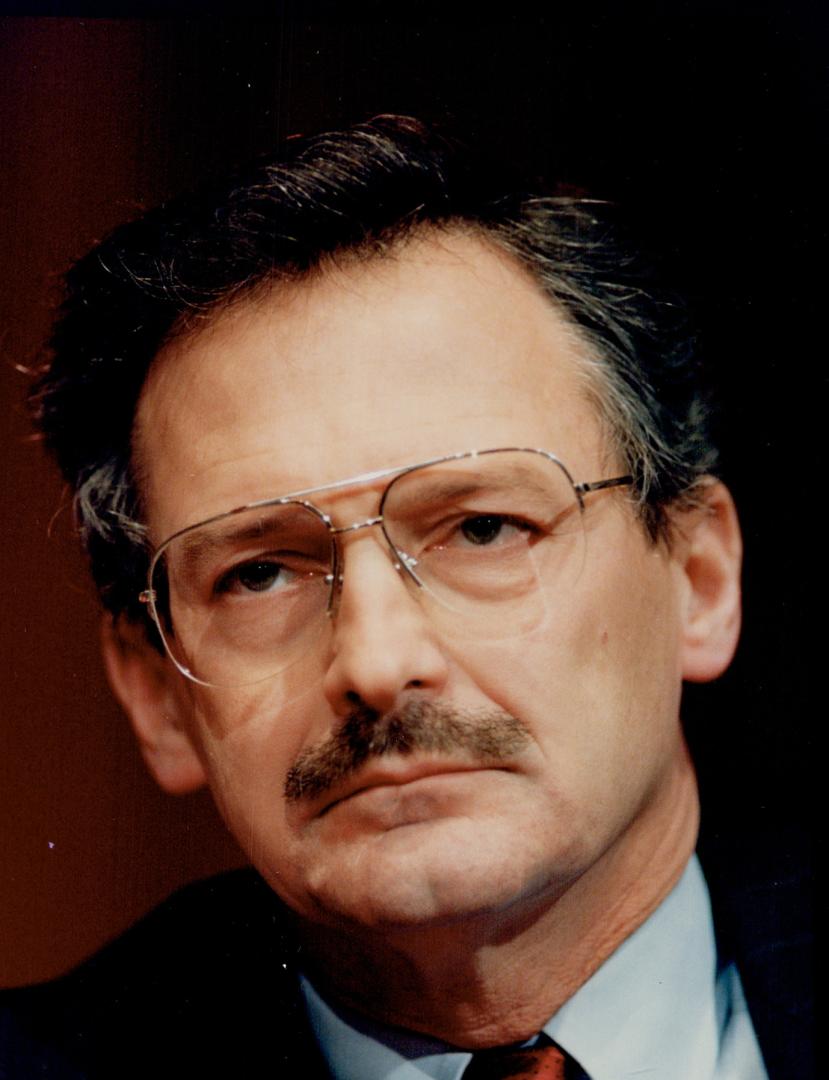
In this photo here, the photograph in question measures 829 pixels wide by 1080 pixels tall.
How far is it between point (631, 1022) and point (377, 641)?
1.49 ft

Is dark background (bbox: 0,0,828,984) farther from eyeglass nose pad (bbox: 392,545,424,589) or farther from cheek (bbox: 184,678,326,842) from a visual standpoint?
eyeglass nose pad (bbox: 392,545,424,589)

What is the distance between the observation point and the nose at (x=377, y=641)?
115 centimetres

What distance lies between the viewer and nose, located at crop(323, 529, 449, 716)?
1154 mm

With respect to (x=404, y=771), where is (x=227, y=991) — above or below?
below

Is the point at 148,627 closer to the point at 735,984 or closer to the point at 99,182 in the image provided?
the point at 99,182

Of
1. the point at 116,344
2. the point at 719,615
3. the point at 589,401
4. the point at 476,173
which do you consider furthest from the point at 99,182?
the point at 719,615

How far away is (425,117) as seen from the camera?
1.38 meters

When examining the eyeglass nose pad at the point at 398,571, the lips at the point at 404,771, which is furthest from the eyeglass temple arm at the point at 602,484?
the lips at the point at 404,771

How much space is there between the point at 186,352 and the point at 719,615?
0.60 metres

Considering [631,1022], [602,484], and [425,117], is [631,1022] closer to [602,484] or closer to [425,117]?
[602,484]

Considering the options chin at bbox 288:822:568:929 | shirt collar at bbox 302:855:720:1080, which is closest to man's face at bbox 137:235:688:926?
chin at bbox 288:822:568:929

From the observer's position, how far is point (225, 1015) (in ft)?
4.57

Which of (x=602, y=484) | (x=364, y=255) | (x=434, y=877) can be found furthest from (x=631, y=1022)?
(x=364, y=255)

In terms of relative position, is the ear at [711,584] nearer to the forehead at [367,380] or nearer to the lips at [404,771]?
the forehead at [367,380]
